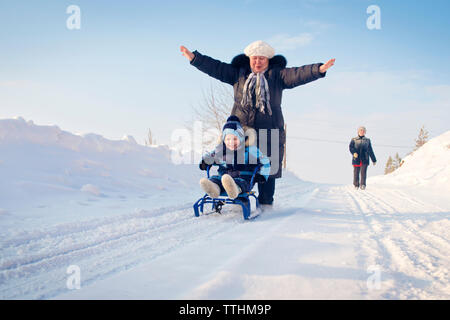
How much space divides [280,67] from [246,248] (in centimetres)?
273

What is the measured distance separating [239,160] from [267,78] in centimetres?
116

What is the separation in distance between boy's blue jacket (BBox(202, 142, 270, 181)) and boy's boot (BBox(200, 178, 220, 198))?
44cm

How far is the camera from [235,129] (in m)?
3.35

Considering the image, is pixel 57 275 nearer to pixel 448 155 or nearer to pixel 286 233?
pixel 286 233

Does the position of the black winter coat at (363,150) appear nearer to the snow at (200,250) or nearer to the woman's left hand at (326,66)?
the snow at (200,250)

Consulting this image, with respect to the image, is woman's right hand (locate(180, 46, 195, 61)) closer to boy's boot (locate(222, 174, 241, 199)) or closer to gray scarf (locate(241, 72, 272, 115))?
gray scarf (locate(241, 72, 272, 115))

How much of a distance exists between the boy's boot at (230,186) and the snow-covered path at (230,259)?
0.95ft

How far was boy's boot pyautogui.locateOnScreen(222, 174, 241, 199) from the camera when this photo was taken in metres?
2.88

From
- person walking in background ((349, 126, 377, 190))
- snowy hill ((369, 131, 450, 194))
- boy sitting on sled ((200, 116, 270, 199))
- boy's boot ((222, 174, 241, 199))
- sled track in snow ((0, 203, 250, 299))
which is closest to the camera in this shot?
sled track in snow ((0, 203, 250, 299))

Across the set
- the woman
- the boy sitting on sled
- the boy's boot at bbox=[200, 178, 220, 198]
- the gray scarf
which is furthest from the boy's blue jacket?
the gray scarf

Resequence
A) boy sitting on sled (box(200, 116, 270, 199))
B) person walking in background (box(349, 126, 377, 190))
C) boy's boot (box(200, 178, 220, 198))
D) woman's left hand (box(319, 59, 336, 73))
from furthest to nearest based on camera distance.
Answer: person walking in background (box(349, 126, 377, 190)), boy sitting on sled (box(200, 116, 270, 199)), woman's left hand (box(319, 59, 336, 73)), boy's boot (box(200, 178, 220, 198))

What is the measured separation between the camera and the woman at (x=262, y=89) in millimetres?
3564

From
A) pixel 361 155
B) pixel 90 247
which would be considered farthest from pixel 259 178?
pixel 361 155

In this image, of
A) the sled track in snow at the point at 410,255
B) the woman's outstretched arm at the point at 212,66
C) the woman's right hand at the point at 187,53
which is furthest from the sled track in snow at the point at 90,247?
the woman's right hand at the point at 187,53
